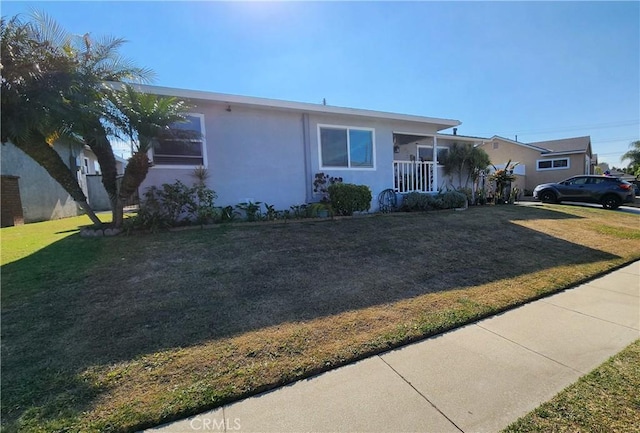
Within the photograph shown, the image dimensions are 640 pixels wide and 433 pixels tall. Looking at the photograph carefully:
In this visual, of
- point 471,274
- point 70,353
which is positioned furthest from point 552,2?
point 70,353

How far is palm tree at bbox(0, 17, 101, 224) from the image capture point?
5062 millimetres

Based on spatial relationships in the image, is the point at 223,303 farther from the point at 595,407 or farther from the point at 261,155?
the point at 261,155

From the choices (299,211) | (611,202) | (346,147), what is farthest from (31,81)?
(611,202)

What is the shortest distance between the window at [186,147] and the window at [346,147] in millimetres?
3743

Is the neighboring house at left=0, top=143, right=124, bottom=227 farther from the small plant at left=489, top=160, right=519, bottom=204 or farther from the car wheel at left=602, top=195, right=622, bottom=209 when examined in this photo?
the car wheel at left=602, top=195, right=622, bottom=209

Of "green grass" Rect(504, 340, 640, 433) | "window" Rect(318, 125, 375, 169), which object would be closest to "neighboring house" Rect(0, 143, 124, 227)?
"window" Rect(318, 125, 375, 169)

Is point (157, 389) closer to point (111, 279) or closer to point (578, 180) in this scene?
point (111, 279)

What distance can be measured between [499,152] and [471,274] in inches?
1022

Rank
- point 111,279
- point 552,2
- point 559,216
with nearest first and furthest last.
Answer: point 111,279, point 552,2, point 559,216

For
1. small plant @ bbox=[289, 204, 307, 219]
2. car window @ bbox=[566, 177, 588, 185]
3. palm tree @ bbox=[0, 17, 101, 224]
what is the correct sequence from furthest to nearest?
car window @ bbox=[566, 177, 588, 185], small plant @ bbox=[289, 204, 307, 219], palm tree @ bbox=[0, 17, 101, 224]

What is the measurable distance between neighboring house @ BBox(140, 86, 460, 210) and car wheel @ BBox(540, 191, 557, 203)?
9983 mm

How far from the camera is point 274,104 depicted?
323 inches

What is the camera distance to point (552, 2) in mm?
7934

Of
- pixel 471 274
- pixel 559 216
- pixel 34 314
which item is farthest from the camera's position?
pixel 559 216
